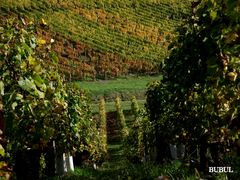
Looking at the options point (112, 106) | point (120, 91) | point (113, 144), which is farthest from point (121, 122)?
point (120, 91)

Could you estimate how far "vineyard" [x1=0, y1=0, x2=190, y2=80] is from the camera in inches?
2539

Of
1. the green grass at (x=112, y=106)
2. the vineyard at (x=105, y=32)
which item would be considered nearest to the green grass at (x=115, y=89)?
the green grass at (x=112, y=106)

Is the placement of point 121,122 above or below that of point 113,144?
above

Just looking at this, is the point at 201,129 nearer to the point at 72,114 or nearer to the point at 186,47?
the point at 186,47

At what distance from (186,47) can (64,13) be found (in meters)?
67.0

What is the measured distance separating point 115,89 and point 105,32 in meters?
21.0

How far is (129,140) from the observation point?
32.9 metres

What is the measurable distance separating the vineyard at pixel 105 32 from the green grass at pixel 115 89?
3975 mm

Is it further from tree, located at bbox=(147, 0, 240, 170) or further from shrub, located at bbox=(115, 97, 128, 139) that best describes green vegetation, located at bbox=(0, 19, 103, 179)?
shrub, located at bbox=(115, 97, 128, 139)

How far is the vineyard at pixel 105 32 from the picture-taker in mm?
64500

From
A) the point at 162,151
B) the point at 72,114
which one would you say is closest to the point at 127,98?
the point at 162,151

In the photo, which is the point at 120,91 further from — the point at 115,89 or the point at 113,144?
the point at 113,144

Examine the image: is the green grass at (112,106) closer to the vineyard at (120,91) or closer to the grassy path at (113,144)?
the vineyard at (120,91)

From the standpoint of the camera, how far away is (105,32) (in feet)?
240
